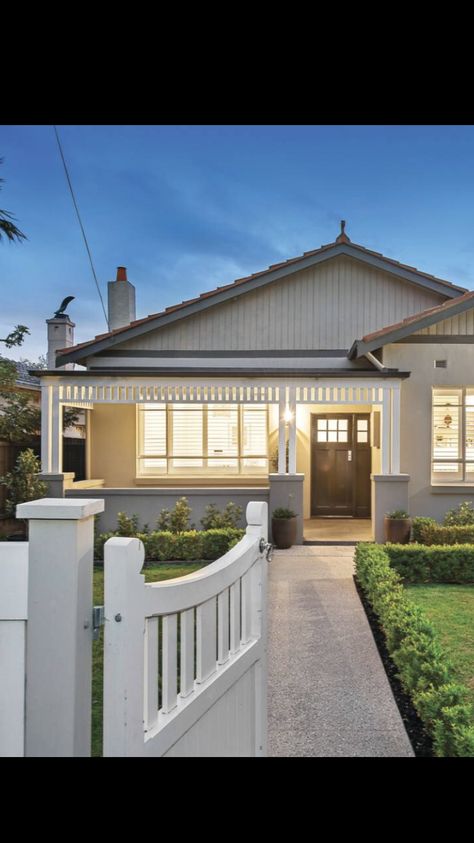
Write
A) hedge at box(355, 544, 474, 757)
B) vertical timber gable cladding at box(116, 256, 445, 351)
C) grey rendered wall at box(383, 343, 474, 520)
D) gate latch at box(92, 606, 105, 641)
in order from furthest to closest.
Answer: vertical timber gable cladding at box(116, 256, 445, 351) < grey rendered wall at box(383, 343, 474, 520) < hedge at box(355, 544, 474, 757) < gate latch at box(92, 606, 105, 641)

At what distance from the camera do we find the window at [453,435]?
1030cm

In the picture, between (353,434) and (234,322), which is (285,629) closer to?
(353,434)

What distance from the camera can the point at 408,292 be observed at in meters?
12.3

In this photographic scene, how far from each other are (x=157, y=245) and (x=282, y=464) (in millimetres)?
33127

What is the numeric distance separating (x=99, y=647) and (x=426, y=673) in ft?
9.06

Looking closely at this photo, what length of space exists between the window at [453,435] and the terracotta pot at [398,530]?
1501mm

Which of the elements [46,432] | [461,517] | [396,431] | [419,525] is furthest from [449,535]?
[46,432]

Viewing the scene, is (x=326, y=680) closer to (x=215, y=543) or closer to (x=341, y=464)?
(x=215, y=543)

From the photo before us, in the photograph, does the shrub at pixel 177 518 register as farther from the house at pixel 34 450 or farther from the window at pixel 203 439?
Answer: the house at pixel 34 450

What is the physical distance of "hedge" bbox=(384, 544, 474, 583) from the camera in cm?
742

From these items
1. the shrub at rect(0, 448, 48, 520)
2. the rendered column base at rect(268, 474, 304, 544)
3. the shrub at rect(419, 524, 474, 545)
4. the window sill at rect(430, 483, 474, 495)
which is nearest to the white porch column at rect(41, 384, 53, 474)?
the shrub at rect(0, 448, 48, 520)

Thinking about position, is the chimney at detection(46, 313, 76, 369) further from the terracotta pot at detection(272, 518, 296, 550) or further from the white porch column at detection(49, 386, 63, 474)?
Result: the terracotta pot at detection(272, 518, 296, 550)

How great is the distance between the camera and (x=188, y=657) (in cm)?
187

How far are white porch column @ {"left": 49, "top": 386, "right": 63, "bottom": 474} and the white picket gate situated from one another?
26.1 ft
